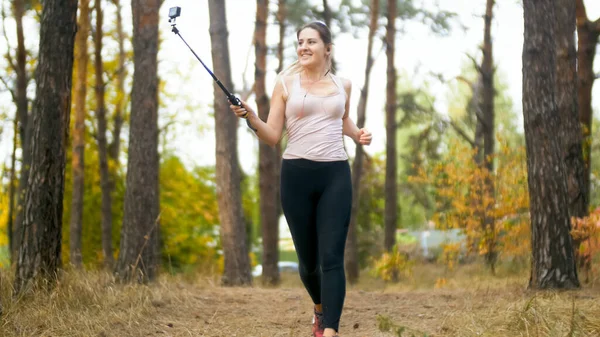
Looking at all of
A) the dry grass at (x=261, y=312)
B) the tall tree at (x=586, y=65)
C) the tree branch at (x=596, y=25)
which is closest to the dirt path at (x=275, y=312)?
the dry grass at (x=261, y=312)

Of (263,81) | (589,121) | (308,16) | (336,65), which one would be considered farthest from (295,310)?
(308,16)

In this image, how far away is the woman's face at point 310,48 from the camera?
17.1 ft

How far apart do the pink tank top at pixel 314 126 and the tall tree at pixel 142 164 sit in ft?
14.0

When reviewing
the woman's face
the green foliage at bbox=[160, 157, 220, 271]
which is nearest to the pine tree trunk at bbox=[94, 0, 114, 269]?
the green foliage at bbox=[160, 157, 220, 271]

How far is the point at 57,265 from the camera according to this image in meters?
7.30

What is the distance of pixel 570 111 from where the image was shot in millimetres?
9250

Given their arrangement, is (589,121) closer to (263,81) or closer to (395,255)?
(395,255)

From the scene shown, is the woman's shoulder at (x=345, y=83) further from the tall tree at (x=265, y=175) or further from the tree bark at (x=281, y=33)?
the tree bark at (x=281, y=33)

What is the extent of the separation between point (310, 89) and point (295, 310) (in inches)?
121

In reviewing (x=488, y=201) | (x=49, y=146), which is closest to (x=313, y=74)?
(x=49, y=146)

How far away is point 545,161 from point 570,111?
63.6 inches

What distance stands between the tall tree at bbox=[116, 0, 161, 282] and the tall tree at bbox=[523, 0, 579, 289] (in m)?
4.24

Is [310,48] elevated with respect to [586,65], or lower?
lower

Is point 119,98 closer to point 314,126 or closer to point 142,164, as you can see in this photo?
point 142,164
